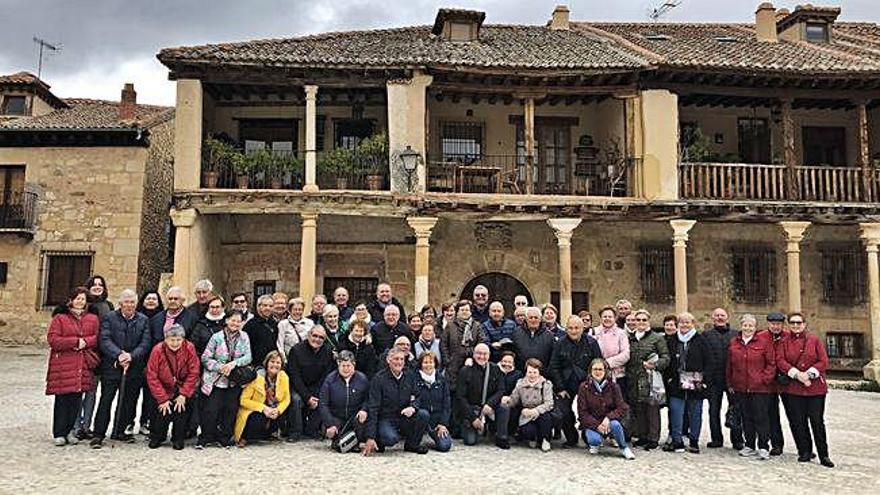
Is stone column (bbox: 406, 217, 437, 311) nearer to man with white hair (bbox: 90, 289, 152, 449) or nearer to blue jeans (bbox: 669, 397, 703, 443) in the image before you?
blue jeans (bbox: 669, 397, 703, 443)

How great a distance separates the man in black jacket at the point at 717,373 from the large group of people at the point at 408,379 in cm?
1

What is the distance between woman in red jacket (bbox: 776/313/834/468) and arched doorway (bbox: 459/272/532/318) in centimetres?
1029

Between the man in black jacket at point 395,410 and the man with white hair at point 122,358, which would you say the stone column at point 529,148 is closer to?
the man in black jacket at point 395,410

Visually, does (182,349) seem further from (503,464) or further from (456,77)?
(456,77)

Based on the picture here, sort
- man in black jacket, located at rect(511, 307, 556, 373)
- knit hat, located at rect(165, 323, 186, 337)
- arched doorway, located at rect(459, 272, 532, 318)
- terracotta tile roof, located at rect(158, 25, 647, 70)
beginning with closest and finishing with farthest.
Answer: knit hat, located at rect(165, 323, 186, 337), man in black jacket, located at rect(511, 307, 556, 373), terracotta tile roof, located at rect(158, 25, 647, 70), arched doorway, located at rect(459, 272, 532, 318)

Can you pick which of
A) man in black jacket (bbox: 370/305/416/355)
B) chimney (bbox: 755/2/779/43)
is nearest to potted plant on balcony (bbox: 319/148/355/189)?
man in black jacket (bbox: 370/305/416/355)

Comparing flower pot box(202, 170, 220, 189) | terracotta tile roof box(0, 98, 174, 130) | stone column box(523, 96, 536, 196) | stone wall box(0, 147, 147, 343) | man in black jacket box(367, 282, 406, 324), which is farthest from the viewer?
terracotta tile roof box(0, 98, 174, 130)

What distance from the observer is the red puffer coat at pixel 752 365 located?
7.45m

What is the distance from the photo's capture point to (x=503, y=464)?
6914 millimetres

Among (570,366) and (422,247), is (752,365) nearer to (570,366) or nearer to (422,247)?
(570,366)

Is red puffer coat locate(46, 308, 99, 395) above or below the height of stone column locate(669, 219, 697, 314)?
below

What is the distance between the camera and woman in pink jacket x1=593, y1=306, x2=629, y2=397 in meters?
7.80

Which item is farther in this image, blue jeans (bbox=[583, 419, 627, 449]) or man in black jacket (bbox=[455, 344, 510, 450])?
man in black jacket (bbox=[455, 344, 510, 450])

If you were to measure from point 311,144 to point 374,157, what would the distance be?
1292 mm
